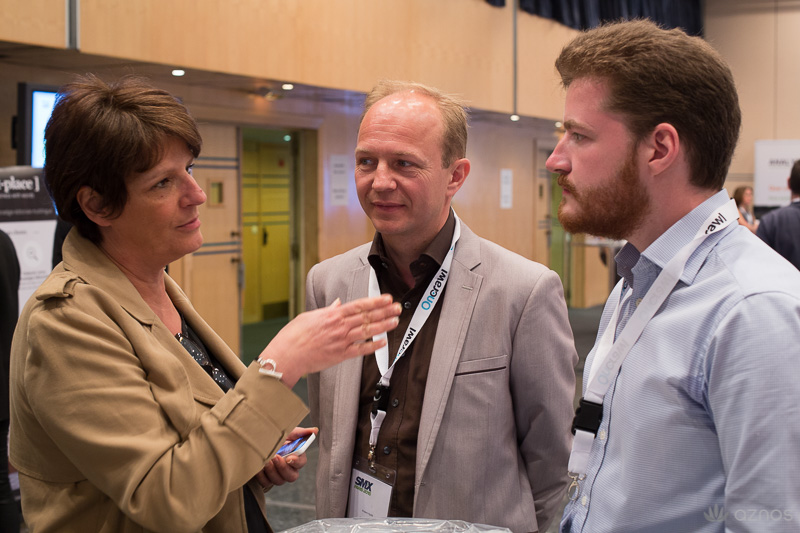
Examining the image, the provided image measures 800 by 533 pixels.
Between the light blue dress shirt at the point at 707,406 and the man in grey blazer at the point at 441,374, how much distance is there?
0.48 m

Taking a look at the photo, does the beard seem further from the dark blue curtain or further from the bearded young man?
the dark blue curtain

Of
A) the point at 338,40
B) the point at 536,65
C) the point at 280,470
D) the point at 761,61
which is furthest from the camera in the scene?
the point at 761,61

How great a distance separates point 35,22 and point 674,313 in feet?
12.6

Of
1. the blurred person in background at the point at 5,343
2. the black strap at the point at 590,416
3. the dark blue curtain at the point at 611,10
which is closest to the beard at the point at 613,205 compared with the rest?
the black strap at the point at 590,416

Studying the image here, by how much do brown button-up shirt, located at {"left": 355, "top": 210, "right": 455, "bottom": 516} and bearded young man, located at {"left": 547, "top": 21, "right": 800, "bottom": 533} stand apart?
495 millimetres

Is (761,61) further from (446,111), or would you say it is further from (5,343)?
(5,343)

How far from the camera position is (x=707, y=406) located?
42.0 inches

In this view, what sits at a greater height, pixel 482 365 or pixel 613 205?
pixel 613 205

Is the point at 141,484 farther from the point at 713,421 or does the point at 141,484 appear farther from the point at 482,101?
the point at 482,101

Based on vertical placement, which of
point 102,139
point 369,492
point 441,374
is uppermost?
point 102,139

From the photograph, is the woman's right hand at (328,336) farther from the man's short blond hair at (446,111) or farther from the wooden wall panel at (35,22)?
the wooden wall panel at (35,22)

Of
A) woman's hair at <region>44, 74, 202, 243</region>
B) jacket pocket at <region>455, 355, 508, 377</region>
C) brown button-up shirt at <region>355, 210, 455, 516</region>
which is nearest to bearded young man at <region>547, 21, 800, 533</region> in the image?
jacket pocket at <region>455, 355, 508, 377</region>

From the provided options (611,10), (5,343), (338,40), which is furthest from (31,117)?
(611,10)

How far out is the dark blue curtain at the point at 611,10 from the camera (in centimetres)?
875
